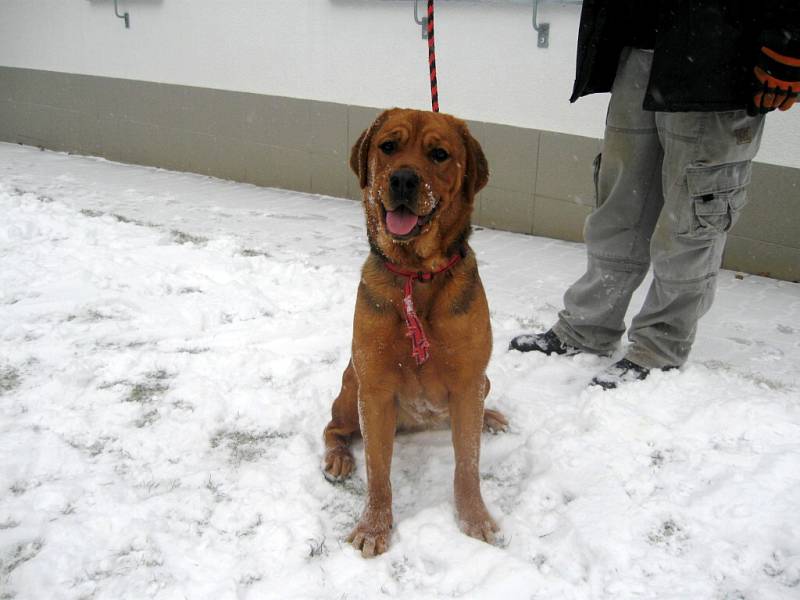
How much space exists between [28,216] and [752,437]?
5.63 m

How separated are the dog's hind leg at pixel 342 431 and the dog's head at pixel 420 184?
59 centimetres

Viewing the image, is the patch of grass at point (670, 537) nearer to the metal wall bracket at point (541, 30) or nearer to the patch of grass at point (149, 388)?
the patch of grass at point (149, 388)

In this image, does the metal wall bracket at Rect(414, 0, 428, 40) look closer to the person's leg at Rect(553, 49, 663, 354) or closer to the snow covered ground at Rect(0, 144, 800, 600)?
the snow covered ground at Rect(0, 144, 800, 600)

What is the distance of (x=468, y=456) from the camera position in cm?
242

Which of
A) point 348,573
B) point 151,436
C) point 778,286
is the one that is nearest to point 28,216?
point 151,436

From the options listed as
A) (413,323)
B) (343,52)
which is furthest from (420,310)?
(343,52)

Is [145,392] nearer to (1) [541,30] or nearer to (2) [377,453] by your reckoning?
(2) [377,453]

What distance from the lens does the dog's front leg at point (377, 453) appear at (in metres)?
2.33

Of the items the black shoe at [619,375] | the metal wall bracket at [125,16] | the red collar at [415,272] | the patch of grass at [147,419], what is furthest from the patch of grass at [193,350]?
the metal wall bracket at [125,16]

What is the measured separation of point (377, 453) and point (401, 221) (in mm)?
824

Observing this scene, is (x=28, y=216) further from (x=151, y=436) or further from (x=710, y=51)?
(x=710, y=51)

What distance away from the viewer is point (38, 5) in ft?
30.5

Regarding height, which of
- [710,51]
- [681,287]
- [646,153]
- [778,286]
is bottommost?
[778,286]

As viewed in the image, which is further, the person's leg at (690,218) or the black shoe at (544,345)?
the black shoe at (544,345)
